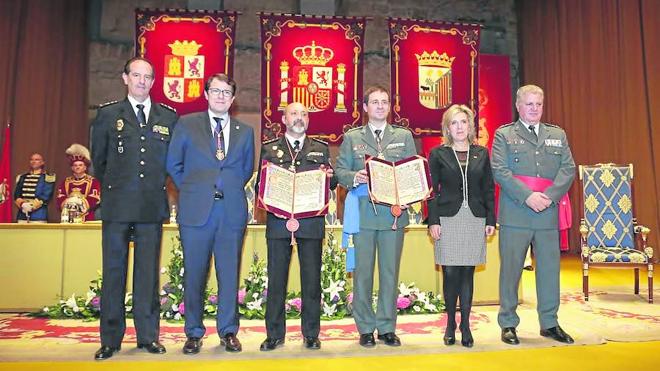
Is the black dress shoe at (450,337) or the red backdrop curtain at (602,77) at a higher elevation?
the red backdrop curtain at (602,77)

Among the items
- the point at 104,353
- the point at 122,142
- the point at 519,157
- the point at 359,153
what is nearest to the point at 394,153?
the point at 359,153

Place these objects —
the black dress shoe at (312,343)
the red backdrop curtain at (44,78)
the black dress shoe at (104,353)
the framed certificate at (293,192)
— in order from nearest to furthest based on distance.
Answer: the black dress shoe at (104,353) < the framed certificate at (293,192) < the black dress shoe at (312,343) < the red backdrop curtain at (44,78)

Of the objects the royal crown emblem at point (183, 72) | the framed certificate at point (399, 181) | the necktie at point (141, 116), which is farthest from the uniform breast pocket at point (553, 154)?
the royal crown emblem at point (183, 72)

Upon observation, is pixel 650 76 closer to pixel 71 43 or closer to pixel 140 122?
pixel 140 122

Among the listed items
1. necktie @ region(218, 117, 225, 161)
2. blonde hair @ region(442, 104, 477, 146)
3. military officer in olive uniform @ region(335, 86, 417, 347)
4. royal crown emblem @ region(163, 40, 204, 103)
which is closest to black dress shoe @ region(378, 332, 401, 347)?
military officer in olive uniform @ region(335, 86, 417, 347)

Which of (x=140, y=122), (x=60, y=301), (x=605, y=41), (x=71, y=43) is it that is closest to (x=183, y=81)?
(x=71, y=43)

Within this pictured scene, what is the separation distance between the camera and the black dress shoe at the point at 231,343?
2.95 meters

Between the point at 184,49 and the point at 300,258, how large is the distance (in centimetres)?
568

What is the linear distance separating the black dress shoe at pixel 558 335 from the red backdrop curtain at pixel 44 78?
23.6 feet

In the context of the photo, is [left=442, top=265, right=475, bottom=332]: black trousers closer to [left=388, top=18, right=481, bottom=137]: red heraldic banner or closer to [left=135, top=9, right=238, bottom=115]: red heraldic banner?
[left=388, top=18, right=481, bottom=137]: red heraldic banner

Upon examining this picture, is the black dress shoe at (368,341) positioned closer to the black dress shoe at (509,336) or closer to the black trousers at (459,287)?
the black trousers at (459,287)

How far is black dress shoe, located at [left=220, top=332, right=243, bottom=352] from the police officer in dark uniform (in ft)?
11.4

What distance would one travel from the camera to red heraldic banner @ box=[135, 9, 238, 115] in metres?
7.54

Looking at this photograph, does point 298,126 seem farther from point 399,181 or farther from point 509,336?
point 509,336
